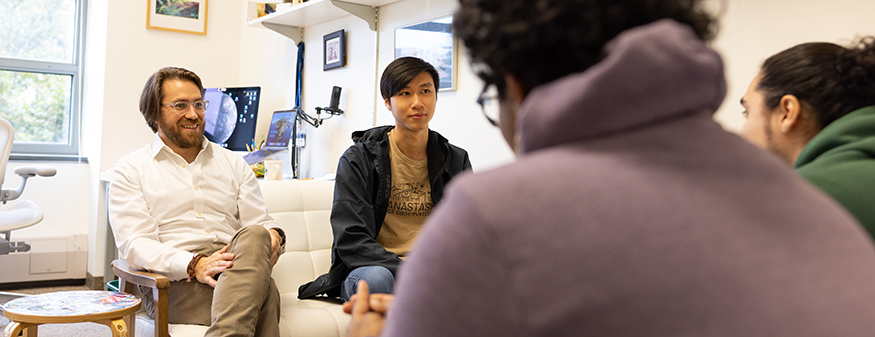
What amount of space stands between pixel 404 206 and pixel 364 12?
129cm

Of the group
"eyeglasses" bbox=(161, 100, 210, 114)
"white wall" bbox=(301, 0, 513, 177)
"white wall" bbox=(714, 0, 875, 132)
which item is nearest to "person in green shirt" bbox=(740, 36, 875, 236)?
"white wall" bbox=(714, 0, 875, 132)

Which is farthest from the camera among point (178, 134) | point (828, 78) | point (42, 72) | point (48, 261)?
point (42, 72)

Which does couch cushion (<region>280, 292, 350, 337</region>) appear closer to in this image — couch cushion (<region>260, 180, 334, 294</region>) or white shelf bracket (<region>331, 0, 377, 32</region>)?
couch cushion (<region>260, 180, 334, 294</region>)

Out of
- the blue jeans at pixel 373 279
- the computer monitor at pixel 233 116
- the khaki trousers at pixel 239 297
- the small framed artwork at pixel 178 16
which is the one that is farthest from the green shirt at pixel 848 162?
the small framed artwork at pixel 178 16

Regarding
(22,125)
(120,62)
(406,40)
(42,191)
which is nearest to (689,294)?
(406,40)

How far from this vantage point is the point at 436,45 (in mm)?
2744

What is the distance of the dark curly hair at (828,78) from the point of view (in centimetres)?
116

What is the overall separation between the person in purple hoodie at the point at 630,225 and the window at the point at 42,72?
480 centimetres

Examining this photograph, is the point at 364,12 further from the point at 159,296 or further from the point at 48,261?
the point at 48,261

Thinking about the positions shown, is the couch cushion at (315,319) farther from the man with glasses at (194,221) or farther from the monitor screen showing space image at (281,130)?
the monitor screen showing space image at (281,130)

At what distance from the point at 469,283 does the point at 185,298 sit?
174cm

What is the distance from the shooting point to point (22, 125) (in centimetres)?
433

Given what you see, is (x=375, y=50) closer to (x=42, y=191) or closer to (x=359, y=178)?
(x=359, y=178)

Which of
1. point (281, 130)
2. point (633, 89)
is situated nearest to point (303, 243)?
point (281, 130)
